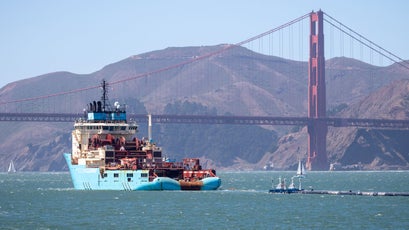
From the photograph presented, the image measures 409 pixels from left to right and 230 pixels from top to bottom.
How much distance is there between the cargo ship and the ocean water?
1.32 m

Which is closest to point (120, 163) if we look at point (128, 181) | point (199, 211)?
point (128, 181)

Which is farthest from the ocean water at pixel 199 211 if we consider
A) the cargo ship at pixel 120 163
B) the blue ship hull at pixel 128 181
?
the cargo ship at pixel 120 163

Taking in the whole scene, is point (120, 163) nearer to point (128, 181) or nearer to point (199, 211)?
point (128, 181)

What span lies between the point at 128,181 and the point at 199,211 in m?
24.5

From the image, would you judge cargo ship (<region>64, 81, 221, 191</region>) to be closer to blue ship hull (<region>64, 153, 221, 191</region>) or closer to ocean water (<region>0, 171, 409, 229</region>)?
blue ship hull (<region>64, 153, 221, 191</region>)

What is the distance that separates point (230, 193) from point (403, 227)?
3763 cm

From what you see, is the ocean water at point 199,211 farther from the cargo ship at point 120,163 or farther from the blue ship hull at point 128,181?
the cargo ship at point 120,163

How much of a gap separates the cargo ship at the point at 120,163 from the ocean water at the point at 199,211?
132cm

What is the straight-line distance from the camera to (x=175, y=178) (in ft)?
347

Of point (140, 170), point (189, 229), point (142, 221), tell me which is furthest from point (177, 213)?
point (140, 170)

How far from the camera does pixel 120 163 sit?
10719 centimetres

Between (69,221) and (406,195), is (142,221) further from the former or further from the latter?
(406,195)

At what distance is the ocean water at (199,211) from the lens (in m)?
70.8

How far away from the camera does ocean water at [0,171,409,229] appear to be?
232ft
